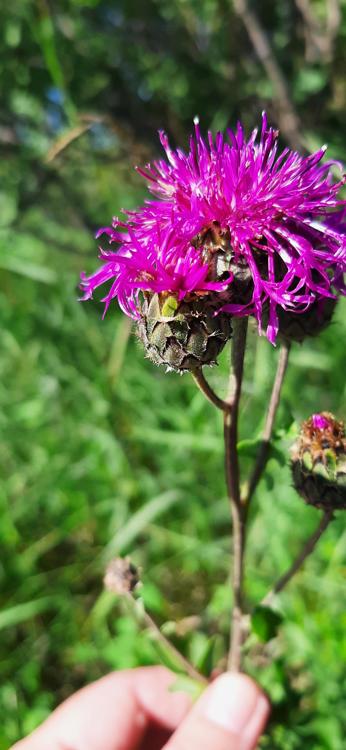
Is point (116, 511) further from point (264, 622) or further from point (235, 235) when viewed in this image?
point (235, 235)

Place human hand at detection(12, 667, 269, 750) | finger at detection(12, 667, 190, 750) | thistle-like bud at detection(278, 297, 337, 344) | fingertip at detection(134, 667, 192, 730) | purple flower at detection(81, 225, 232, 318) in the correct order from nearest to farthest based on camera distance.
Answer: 1. purple flower at detection(81, 225, 232, 318)
2. thistle-like bud at detection(278, 297, 337, 344)
3. human hand at detection(12, 667, 269, 750)
4. finger at detection(12, 667, 190, 750)
5. fingertip at detection(134, 667, 192, 730)

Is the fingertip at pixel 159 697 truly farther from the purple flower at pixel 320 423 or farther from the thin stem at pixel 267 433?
the purple flower at pixel 320 423

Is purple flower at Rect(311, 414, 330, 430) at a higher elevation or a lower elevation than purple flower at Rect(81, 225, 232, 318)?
lower

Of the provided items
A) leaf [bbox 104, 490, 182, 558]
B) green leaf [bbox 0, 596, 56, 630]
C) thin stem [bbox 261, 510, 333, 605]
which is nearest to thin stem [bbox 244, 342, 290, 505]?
thin stem [bbox 261, 510, 333, 605]

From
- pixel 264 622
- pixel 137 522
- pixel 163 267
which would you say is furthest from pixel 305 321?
pixel 137 522

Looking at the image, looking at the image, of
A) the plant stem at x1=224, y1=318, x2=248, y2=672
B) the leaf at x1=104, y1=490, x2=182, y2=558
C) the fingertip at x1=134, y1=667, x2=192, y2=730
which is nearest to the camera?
the plant stem at x1=224, y1=318, x2=248, y2=672

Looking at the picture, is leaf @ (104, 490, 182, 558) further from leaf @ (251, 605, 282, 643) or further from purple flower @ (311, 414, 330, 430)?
purple flower @ (311, 414, 330, 430)

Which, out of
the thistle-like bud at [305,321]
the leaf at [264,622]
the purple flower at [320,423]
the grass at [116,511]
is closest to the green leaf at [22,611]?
the grass at [116,511]
